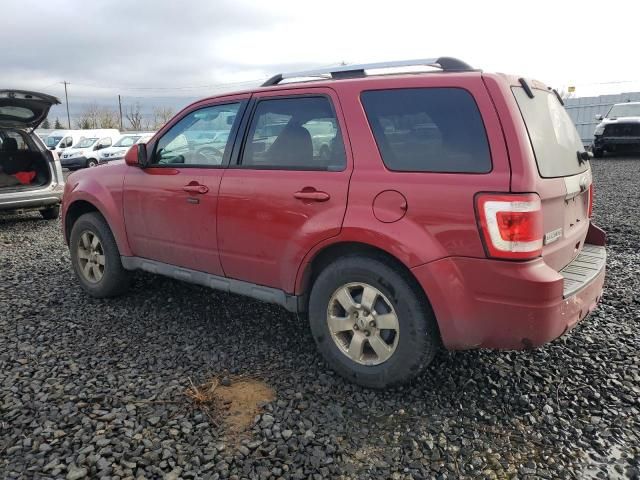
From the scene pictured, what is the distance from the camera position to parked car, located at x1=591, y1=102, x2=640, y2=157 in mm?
16141

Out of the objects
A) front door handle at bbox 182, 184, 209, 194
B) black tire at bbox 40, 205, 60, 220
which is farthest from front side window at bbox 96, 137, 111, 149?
front door handle at bbox 182, 184, 209, 194

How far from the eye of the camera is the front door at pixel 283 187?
10.2 ft

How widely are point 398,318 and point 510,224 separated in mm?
811

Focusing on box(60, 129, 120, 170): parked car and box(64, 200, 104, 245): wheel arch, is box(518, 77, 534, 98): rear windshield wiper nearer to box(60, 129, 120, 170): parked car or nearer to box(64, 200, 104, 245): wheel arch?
box(64, 200, 104, 245): wheel arch

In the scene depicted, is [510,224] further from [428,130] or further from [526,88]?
[526,88]

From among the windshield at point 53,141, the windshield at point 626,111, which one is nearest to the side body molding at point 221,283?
the windshield at point 626,111

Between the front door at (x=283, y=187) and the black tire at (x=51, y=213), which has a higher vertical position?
the front door at (x=283, y=187)

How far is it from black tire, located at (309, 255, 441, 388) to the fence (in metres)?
23.9

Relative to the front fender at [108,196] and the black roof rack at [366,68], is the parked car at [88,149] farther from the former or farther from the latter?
the black roof rack at [366,68]

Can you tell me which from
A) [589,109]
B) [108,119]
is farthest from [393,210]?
[108,119]

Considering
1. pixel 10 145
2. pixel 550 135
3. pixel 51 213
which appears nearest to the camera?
pixel 550 135

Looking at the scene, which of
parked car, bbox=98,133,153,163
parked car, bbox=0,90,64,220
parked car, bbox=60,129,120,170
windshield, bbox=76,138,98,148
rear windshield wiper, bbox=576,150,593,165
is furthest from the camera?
windshield, bbox=76,138,98,148

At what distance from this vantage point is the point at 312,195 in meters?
3.12

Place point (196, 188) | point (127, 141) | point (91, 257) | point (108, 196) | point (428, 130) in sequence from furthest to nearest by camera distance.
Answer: point (127, 141)
point (91, 257)
point (108, 196)
point (196, 188)
point (428, 130)
